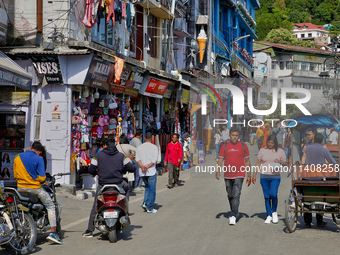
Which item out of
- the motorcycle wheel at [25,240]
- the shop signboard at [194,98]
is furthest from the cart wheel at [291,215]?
the shop signboard at [194,98]

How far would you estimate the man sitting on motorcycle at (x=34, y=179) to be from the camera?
723 centimetres

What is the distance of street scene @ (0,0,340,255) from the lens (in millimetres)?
7375

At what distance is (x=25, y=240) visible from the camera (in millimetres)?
6734

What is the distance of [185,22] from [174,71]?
259 inches

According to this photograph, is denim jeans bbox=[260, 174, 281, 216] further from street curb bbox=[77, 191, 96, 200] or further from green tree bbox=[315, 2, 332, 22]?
green tree bbox=[315, 2, 332, 22]

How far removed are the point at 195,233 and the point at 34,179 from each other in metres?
2.98

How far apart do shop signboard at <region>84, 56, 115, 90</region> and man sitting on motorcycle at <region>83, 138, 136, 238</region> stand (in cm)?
526

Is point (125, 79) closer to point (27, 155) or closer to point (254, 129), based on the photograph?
point (254, 129)

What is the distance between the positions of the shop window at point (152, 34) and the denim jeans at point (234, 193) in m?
12.6

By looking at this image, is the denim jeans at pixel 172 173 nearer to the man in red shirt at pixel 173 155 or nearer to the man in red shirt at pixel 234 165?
the man in red shirt at pixel 173 155

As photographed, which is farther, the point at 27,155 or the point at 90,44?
the point at 90,44

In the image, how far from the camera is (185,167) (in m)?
21.4

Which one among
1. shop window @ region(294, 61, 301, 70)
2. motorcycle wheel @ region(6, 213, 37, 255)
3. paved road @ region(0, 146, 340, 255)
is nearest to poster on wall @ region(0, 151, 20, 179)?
paved road @ region(0, 146, 340, 255)

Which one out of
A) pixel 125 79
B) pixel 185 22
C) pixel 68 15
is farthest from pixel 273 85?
pixel 185 22
